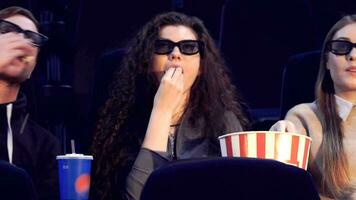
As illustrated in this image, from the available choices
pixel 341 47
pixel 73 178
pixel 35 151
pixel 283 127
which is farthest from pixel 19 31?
pixel 341 47

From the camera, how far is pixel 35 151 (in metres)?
1.59

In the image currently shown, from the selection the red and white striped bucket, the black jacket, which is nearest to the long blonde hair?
the red and white striped bucket

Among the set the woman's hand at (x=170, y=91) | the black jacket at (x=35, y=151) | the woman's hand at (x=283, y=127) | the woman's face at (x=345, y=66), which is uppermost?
the woman's face at (x=345, y=66)

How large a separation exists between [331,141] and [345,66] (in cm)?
19

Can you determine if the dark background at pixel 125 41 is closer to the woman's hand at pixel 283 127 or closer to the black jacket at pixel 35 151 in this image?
the black jacket at pixel 35 151

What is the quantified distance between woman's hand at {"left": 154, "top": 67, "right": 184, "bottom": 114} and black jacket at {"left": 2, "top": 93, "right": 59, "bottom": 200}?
27cm

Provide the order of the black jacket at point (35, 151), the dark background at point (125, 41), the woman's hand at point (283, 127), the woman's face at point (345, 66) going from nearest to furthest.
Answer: the woman's hand at point (283, 127)
the black jacket at point (35, 151)
the woman's face at point (345, 66)
the dark background at point (125, 41)

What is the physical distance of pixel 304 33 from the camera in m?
2.25

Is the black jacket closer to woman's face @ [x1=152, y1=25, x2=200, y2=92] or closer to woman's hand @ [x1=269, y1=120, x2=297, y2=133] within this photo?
woman's face @ [x1=152, y1=25, x2=200, y2=92]

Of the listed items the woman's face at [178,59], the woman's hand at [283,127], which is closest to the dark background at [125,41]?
the woman's face at [178,59]

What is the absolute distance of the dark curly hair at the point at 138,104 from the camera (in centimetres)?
159

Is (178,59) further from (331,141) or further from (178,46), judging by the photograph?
(331,141)

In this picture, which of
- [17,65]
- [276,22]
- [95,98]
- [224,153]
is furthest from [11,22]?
[276,22]

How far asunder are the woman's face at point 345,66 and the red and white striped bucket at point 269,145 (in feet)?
1.34
